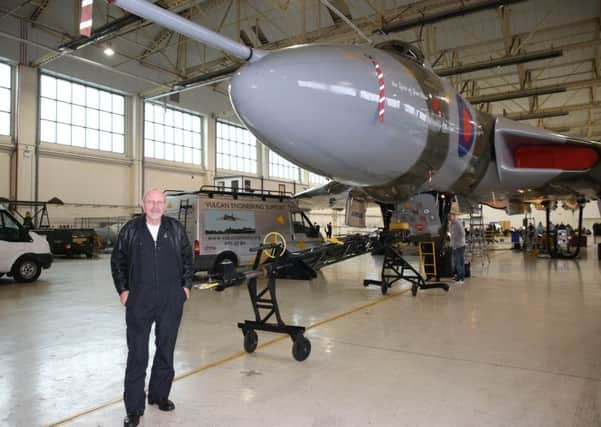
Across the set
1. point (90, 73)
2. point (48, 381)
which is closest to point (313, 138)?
point (48, 381)

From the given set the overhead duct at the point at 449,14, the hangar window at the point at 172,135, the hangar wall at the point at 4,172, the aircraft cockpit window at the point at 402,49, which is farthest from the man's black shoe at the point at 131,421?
the hangar window at the point at 172,135

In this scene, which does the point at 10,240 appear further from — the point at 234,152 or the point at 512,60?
the point at 234,152

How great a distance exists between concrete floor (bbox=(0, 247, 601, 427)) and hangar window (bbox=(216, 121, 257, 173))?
22223 mm

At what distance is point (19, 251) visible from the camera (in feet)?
31.8

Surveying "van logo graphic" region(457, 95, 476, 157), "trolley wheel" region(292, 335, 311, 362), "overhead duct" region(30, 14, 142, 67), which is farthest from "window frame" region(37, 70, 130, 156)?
"trolley wheel" region(292, 335, 311, 362)

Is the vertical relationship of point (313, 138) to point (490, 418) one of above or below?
above

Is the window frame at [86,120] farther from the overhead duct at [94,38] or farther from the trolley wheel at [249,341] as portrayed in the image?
the trolley wheel at [249,341]

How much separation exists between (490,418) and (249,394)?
5.56ft

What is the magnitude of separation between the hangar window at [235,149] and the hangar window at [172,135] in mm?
1864

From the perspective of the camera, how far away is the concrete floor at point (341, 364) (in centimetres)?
298

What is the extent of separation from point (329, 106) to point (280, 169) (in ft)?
102

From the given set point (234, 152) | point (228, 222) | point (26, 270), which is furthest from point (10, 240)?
point (234, 152)

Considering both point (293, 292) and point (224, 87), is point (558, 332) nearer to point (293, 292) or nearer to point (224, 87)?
point (293, 292)

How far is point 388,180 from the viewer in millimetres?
4902
